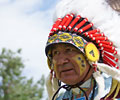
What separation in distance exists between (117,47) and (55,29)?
0.52 metres

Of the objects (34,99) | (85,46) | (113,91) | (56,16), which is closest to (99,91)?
(113,91)

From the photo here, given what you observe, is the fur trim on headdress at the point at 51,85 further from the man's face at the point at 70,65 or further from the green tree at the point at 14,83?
the green tree at the point at 14,83

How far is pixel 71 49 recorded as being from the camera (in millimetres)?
2537

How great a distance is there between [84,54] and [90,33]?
0.17 m

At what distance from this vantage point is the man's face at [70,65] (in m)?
→ 2.50

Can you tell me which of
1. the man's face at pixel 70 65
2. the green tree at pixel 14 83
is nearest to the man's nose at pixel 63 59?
the man's face at pixel 70 65

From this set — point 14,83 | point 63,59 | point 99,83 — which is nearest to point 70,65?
point 63,59

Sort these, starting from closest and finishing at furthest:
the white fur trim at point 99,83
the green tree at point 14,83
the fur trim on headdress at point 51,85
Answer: the white fur trim at point 99,83, the fur trim on headdress at point 51,85, the green tree at point 14,83

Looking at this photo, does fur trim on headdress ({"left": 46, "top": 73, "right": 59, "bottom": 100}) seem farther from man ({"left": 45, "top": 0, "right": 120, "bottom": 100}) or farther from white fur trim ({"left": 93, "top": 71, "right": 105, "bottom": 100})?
white fur trim ({"left": 93, "top": 71, "right": 105, "bottom": 100})

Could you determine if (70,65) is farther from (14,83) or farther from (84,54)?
(14,83)

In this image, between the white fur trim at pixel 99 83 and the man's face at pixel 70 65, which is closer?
the white fur trim at pixel 99 83

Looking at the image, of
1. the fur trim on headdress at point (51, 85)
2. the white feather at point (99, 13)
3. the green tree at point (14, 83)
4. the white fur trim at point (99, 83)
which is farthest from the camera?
the green tree at point (14, 83)

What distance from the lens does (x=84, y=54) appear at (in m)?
2.52

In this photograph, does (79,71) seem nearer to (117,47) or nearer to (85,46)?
(85,46)
